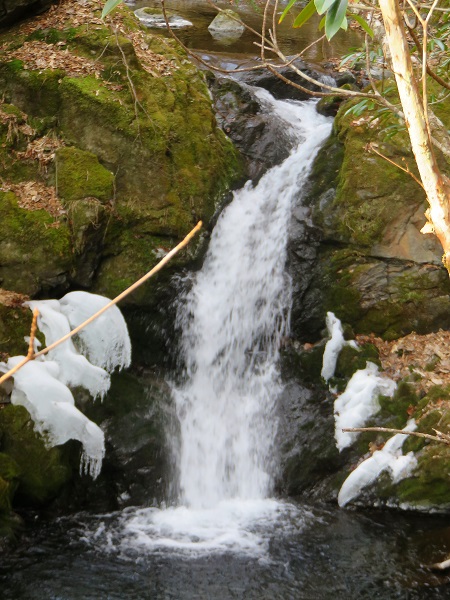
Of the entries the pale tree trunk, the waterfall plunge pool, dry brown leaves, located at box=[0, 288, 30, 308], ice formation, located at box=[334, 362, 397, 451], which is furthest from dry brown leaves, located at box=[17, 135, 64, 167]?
the pale tree trunk

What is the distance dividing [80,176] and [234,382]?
9.57 ft

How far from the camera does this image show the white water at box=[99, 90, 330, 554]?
19.5 ft

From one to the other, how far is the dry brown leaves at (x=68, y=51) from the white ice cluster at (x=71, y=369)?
10.1ft

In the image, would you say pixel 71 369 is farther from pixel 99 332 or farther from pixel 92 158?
pixel 92 158

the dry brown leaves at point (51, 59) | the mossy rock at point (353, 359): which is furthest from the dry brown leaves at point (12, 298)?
the mossy rock at point (353, 359)

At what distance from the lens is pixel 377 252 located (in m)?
7.51

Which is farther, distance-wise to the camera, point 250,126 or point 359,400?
point 250,126

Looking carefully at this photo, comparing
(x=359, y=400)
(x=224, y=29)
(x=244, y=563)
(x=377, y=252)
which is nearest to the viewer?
(x=244, y=563)

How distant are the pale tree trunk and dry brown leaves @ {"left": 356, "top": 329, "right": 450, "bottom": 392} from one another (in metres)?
4.51

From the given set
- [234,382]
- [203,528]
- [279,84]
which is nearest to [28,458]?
[203,528]

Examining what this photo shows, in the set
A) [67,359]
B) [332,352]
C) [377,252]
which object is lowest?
[332,352]

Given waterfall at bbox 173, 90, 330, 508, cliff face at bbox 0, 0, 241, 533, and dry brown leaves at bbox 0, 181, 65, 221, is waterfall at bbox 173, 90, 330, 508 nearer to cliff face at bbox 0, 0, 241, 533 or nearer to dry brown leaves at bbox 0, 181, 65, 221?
cliff face at bbox 0, 0, 241, 533

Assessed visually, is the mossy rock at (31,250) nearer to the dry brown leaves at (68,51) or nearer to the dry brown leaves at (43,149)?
the dry brown leaves at (43,149)

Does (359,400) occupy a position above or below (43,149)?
below
